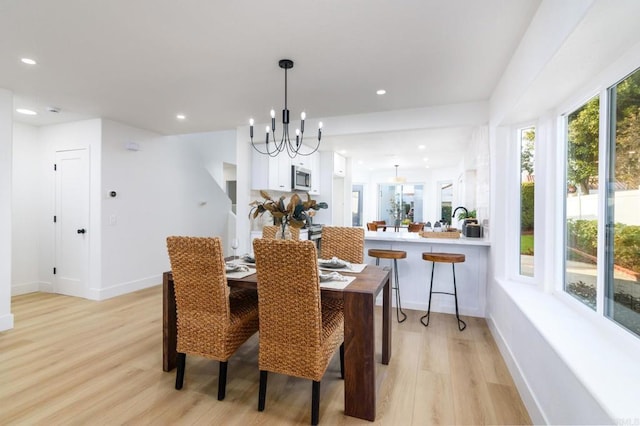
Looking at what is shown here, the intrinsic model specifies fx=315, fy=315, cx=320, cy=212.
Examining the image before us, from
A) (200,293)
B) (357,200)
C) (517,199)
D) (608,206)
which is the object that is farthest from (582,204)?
(357,200)

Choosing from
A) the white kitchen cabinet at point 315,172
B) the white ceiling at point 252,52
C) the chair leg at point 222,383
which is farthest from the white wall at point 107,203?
the chair leg at point 222,383

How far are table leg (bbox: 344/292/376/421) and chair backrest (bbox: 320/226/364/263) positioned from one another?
1188 millimetres

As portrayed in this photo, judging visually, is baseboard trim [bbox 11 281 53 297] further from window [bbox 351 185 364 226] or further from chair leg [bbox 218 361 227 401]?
window [bbox 351 185 364 226]

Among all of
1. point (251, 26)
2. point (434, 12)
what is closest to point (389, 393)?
point (434, 12)

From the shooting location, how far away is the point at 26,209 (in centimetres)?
461

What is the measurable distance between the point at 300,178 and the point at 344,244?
2478 mm

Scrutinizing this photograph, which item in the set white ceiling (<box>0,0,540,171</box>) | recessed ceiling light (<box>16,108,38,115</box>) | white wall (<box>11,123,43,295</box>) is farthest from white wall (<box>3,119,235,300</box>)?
white ceiling (<box>0,0,540,171</box>)

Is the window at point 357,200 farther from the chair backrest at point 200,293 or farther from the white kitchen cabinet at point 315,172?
the chair backrest at point 200,293

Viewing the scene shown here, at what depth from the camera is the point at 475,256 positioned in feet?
11.9

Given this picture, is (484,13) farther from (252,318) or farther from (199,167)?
(199,167)

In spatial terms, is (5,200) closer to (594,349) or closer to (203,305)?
(203,305)

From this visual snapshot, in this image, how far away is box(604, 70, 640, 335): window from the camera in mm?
1479

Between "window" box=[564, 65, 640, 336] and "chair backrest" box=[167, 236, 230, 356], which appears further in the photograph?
"chair backrest" box=[167, 236, 230, 356]

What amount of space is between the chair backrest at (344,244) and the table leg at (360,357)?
1.19 meters
